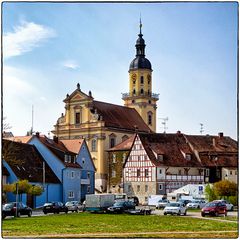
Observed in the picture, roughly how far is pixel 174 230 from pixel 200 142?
100.0 ft

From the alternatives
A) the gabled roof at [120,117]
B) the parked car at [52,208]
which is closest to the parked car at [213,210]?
the parked car at [52,208]

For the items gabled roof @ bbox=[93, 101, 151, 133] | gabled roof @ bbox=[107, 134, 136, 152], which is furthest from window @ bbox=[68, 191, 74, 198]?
gabled roof @ bbox=[93, 101, 151, 133]

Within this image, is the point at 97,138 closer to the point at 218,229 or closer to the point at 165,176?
the point at 165,176

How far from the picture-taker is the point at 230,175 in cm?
4241

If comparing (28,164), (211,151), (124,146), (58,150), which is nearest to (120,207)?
(28,164)

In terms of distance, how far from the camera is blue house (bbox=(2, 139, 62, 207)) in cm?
3047

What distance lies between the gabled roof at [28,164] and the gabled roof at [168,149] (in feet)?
34.7

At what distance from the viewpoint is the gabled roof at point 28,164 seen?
1206 inches

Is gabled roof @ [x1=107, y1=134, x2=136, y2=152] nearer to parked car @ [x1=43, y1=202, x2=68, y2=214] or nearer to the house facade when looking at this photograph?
the house facade

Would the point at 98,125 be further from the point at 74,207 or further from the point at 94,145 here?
the point at 74,207

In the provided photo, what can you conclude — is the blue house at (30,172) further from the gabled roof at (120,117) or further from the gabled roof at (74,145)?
the gabled roof at (120,117)

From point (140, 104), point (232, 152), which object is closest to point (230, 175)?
point (232, 152)

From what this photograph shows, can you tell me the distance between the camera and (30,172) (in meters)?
33.1

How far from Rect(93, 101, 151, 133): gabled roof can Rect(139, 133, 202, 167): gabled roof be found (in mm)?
8722
